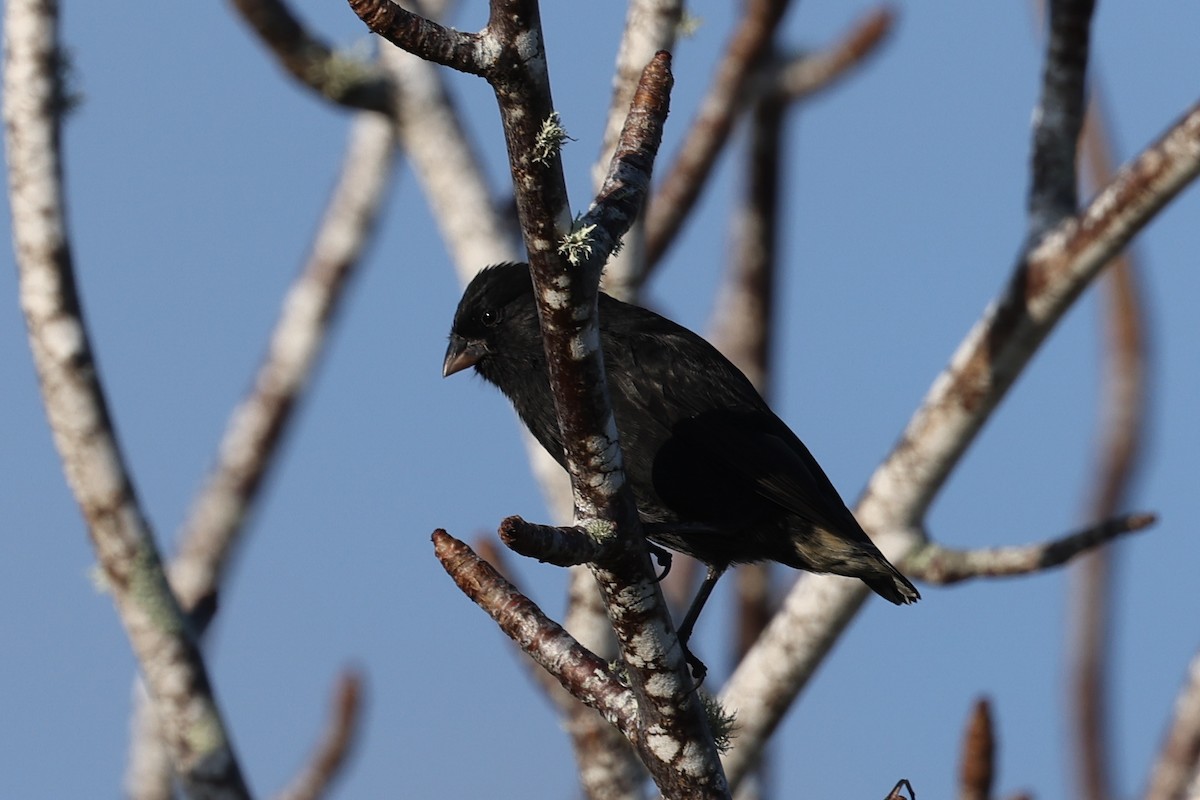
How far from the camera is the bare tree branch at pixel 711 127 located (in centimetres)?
661

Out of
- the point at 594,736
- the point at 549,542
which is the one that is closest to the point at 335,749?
the point at 594,736

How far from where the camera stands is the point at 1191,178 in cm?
509

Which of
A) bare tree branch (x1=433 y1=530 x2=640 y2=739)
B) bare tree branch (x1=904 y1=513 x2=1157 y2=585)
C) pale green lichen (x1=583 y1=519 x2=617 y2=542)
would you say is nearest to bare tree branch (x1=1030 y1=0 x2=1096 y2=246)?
bare tree branch (x1=904 y1=513 x2=1157 y2=585)

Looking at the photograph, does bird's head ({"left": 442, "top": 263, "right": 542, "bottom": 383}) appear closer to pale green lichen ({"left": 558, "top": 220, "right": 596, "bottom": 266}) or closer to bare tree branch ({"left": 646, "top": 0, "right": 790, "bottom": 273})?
bare tree branch ({"left": 646, "top": 0, "right": 790, "bottom": 273})

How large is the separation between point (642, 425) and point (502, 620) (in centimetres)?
133

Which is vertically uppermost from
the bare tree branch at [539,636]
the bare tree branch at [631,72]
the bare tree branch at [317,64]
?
the bare tree branch at [317,64]

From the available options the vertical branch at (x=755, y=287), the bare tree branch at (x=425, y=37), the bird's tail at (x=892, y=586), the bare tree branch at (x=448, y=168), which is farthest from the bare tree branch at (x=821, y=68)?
the bare tree branch at (x=425, y=37)

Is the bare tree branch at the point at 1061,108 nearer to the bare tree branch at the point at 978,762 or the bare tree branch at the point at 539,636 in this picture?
the bare tree branch at the point at 978,762

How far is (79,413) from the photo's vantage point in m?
5.20

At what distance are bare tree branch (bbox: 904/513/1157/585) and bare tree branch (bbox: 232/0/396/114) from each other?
10.1ft

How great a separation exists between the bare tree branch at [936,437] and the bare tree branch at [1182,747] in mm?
1051

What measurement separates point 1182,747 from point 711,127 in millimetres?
3188

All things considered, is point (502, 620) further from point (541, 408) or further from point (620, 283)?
point (620, 283)

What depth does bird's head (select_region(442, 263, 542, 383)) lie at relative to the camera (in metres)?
5.14
